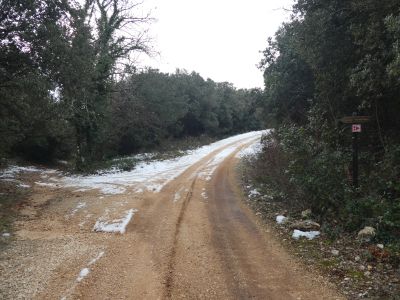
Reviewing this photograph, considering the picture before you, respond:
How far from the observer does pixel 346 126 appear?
11.9 metres

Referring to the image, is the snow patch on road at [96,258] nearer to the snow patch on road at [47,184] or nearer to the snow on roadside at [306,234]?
the snow on roadside at [306,234]

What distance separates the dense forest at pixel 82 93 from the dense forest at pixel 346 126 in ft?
27.1

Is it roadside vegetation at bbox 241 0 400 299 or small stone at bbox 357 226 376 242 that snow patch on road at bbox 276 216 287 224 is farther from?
small stone at bbox 357 226 376 242

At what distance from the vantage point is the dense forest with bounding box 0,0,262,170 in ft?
40.4

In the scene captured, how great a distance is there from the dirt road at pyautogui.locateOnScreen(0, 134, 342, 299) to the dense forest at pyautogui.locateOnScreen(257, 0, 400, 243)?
1.82 metres

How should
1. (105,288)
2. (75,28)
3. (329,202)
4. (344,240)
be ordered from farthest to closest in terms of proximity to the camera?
(75,28)
(329,202)
(344,240)
(105,288)

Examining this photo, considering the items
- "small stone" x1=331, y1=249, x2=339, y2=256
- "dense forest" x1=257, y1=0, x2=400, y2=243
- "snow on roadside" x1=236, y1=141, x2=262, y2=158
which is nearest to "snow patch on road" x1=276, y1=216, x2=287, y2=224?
"dense forest" x1=257, y1=0, x2=400, y2=243

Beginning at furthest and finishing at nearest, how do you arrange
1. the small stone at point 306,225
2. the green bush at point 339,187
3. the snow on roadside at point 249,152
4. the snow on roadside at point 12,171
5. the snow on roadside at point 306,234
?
1. the snow on roadside at point 249,152
2. the snow on roadside at point 12,171
3. the small stone at point 306,225
4. the snow on roadside at point 306,234
5. the green bush at point 339,187

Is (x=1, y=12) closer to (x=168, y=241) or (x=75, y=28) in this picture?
(x=75, y=28)

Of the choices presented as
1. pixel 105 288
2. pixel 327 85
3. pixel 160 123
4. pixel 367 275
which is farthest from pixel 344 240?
pixel 160 123

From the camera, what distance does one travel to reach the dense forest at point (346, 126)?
8258mm

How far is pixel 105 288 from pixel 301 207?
6.10m

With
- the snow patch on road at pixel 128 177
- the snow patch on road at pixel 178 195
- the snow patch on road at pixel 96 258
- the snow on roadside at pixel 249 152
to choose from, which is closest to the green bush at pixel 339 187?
the snow patch on road at pixel 178 195

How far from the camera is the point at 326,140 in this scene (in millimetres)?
12289
